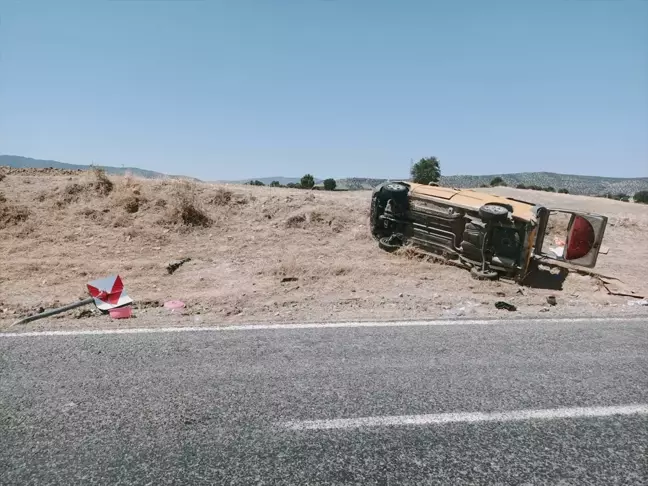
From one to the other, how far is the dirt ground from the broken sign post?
190 millimetres

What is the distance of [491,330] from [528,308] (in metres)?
1.63

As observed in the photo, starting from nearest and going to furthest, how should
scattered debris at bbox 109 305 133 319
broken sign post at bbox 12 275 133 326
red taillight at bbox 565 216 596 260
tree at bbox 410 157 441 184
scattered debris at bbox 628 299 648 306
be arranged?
scattered debris at bbox 109 305 133 319
broken sign post at bbox 12 275 133 326
scattered debris at bbox 628 299 648 306
red taillight at bbox 565 216 596 260
tree at bbox 410 157 441 184

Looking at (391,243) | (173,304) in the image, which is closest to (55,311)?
(173,304)

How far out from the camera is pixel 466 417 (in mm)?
3316

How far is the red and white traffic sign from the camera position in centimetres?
607

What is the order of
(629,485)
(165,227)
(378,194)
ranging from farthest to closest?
(165,227) < (378,194) < (629,485)

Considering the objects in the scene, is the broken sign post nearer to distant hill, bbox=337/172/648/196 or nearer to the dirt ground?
the dirt ground

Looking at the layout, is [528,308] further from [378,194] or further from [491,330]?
[378,194]

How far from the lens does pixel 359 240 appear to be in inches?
400

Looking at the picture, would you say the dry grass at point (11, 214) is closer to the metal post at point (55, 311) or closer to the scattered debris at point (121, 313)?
the metal post at point (55, 311)

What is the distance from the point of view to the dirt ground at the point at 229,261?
6230 mm

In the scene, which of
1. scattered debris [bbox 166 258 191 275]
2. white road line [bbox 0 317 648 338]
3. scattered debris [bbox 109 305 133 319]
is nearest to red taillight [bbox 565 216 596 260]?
white road line [bbox 0 317 648 338]

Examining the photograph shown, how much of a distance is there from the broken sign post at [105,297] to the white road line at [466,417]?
3.91m

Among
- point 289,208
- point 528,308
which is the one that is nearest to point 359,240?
point 289,208
